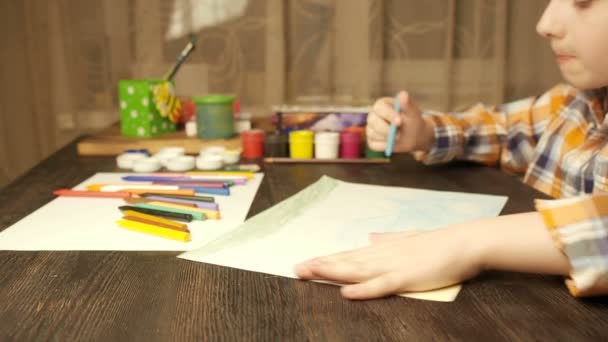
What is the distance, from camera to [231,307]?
1.35ft

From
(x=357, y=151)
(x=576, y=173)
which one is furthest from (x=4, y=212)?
(x=576, y=173)

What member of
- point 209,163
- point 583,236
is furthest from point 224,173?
point 583,236

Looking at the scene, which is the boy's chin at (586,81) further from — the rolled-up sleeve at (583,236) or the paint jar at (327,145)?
the paint jar at (327,145)

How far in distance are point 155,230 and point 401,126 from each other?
1.47 ft

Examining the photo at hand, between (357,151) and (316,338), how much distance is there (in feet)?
2.00

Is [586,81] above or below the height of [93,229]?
above

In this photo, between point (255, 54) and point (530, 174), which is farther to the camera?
point (255, 54)

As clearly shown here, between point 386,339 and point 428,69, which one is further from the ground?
point 428,69

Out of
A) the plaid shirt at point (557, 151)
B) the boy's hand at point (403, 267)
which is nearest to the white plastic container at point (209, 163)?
the plaid shirt at point (557, 151)

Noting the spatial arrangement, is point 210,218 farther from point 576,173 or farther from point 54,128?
point 54,128

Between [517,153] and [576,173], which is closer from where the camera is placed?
[576,173]

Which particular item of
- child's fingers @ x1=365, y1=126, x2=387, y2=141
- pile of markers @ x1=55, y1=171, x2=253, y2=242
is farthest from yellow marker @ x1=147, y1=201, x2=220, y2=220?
child's fingers @ x1=365, y1=126, x2=387, y2=141

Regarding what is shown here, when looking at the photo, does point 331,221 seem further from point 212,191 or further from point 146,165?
point 146,165

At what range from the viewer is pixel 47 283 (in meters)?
0.45
